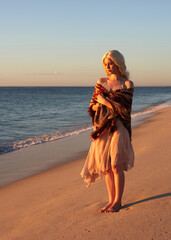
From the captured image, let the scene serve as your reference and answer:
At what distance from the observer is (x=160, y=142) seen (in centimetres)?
763

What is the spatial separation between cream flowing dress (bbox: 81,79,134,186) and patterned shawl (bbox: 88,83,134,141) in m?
0.05

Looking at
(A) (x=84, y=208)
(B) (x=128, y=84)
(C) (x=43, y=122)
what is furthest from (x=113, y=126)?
(C) (x=43, y=122)

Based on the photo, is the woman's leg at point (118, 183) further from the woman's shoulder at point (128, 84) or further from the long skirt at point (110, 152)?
the woman's shoulder at point (128, 84)

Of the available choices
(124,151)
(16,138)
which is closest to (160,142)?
(124,151)

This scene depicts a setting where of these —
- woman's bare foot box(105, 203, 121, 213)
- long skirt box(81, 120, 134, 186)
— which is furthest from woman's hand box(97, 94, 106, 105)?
woman's bare foot box(105, 203, 121, 213)

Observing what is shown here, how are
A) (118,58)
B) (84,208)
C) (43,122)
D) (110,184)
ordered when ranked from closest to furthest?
(118,58) < (110,184) < (84,208) < (43,122)

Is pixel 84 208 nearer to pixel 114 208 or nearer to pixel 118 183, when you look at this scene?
pixel 114 208

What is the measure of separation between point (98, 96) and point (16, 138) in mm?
9313

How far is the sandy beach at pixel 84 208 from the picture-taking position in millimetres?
2896

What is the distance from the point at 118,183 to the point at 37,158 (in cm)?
486

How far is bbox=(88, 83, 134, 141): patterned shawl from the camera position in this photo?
3148 mm

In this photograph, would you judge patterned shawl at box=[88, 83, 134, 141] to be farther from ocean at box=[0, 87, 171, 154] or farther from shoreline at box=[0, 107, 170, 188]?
ocean at box=[0, 87, 171, 154]

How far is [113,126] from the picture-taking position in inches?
125

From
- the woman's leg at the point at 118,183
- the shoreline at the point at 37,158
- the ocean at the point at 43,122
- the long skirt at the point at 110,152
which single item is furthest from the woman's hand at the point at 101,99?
the ocean at the point at 43,122
